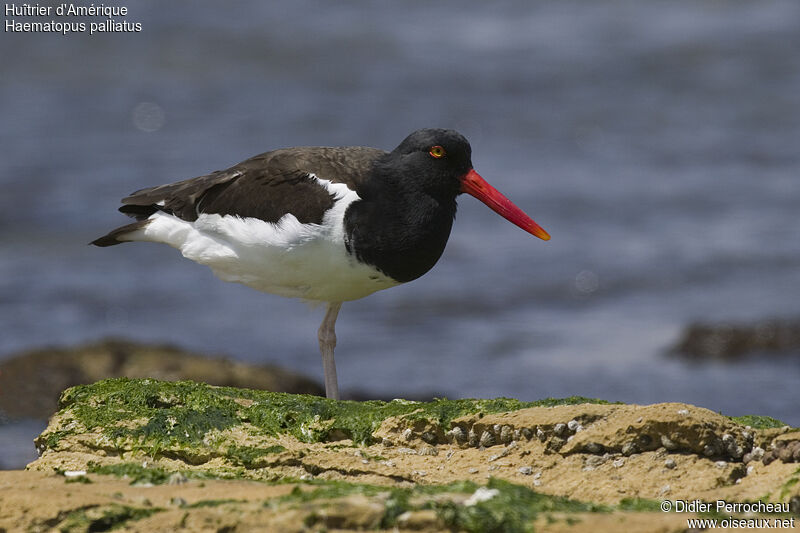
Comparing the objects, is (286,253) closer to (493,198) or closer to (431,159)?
(431,159)

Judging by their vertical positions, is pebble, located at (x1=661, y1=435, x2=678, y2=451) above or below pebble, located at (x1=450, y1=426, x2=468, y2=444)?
below

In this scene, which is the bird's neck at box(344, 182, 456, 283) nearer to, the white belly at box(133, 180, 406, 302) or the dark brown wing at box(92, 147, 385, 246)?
the white belly at box(133, 180, 406, 302)

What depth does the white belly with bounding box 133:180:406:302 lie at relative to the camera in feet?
19.1

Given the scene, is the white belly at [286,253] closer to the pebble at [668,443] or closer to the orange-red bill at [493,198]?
the orange-red bill at [493,198]

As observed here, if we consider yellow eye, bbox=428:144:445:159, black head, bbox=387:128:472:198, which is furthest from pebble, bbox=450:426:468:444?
yellow eye, bbox=428:144:445:159

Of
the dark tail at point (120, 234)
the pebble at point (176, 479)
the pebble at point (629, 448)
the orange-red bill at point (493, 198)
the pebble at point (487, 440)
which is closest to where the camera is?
the pebble at point (176, 479)

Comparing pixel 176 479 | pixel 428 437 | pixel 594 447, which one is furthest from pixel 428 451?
pixel 176 479

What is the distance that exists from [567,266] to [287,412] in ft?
25.2

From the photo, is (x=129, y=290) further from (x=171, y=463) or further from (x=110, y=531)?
(x=110, y=531)

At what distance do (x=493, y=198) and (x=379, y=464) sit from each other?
2.42 metres

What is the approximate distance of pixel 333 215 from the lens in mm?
5820

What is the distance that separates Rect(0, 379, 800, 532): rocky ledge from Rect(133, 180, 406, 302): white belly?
3.77 feet

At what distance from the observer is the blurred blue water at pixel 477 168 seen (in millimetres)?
10133

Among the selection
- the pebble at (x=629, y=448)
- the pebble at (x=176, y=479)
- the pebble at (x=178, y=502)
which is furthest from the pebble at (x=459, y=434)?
the pebble at (x=178, y=502)
